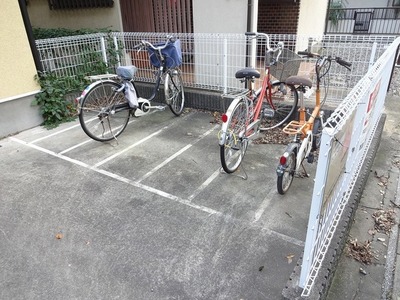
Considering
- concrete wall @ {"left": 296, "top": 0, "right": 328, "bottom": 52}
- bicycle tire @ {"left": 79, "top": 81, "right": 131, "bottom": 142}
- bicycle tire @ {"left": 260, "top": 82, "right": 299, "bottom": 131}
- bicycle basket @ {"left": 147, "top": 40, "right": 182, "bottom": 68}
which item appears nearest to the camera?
bicycle tire @ {"left": 79, "top": 81, "right": 131, "bottom": 142}

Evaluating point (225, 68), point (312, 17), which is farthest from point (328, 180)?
point (312, 17)

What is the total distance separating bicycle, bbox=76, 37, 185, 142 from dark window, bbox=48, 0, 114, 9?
A: 9.05 feet

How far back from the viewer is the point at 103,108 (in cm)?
386

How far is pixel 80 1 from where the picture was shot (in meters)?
6.86

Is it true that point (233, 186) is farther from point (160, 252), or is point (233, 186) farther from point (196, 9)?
point (196, 9)

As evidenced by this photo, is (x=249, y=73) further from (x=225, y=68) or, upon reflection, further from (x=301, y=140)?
(x=225, y=68)

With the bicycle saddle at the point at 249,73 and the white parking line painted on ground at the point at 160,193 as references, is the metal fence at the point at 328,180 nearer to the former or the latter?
the white parking line painted on ground at the point at 160,193

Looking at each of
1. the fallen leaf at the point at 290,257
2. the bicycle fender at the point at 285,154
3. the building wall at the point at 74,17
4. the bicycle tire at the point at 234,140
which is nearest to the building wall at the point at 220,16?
the building wall at the point at 74,17

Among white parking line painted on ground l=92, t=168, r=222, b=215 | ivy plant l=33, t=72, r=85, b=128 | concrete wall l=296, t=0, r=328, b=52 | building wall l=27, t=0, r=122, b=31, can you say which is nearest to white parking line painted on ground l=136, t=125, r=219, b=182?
white parking line painted on ground l=92, t=168, r=222, b=215

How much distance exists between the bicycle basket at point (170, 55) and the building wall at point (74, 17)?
251cm

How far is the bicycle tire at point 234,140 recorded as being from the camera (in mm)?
2973

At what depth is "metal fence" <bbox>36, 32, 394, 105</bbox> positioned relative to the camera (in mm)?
3873

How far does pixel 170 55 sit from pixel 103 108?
4.05 feet

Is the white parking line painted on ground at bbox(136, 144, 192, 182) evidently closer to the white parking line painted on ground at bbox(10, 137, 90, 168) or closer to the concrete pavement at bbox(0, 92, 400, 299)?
the concrete pavement at bbox(0, 92, 400, 299)
